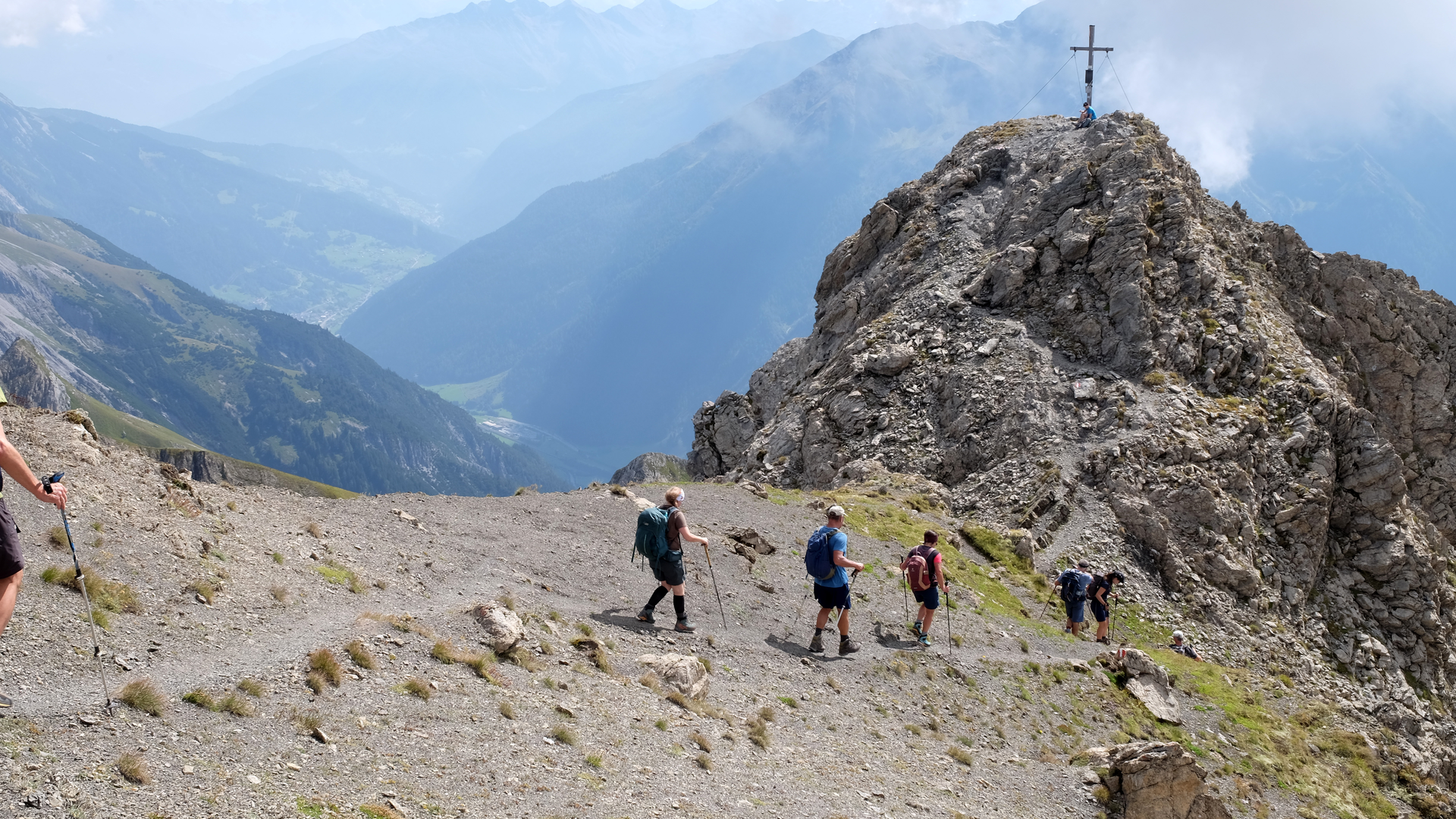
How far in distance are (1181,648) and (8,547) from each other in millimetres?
34574

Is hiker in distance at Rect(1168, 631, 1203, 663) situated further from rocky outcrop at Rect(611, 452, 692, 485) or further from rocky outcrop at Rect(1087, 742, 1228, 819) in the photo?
rocky outcrop at Rect(611, 452, 692, 485)

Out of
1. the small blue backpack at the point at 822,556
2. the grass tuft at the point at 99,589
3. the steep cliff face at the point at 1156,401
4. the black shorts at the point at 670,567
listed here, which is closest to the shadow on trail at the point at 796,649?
the small blue backpack at the point at 822,556

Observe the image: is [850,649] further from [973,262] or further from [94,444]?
[973,262]

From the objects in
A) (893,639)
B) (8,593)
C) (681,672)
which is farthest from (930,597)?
(8,593)

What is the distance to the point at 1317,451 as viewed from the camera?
45031 millimetres

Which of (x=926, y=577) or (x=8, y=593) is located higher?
(x=926, y=577)

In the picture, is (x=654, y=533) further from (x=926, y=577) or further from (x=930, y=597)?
(x=930, y=597)

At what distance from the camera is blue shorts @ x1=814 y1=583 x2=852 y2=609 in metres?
20.2

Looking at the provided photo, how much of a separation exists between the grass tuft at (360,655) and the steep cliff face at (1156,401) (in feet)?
104

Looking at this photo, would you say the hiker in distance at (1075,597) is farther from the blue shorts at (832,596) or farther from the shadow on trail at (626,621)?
the shadow on trail at (626,621)

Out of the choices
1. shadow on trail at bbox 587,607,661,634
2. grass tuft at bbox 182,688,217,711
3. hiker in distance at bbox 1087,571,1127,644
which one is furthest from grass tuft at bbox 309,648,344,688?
hiker in distance at bbox 1087,571,1127,644

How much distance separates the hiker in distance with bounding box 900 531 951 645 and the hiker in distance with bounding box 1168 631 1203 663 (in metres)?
14.6

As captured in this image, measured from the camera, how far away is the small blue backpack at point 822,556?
769 inches

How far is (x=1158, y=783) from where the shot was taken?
1812cm
